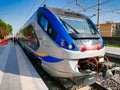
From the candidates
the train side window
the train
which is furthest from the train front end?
the train side window

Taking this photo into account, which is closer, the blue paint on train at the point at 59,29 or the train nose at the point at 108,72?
the train nose at the point at 108,72

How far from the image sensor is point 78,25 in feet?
14.4

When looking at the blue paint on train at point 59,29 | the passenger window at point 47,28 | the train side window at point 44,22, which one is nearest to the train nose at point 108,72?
the blue paint on train at point 59,29

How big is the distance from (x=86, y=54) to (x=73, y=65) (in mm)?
485

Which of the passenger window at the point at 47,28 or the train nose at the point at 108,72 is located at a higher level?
the passenger window at the point at 47,28

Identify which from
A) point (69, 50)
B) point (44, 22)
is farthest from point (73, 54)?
point (44, 22)

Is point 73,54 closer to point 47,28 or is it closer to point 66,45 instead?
point 66,45

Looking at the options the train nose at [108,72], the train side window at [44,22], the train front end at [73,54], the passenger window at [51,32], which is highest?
the train side window at [44,22]

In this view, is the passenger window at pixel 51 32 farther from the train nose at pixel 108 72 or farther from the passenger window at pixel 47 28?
the train nose at pixel 108 72

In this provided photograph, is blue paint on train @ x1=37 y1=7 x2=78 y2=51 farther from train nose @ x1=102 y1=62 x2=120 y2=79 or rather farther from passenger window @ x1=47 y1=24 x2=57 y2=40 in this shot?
train nose @ x1=102 y1=62 x2=120 y2=79

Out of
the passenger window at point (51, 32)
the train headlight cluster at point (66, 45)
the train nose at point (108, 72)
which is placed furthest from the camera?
the passenger window at point (51, 32)

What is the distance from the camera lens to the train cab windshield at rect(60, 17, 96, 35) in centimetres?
400

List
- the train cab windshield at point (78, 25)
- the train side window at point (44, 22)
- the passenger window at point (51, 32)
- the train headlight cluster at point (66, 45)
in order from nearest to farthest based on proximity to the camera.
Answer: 1. the train headlight cluster at point (66, 45)
2. the passenger window at point (51, 32)
3. the train cab windshield at point (78, 25)
4. the train side window at point (44, 22)

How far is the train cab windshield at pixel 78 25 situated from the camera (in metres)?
4.00
